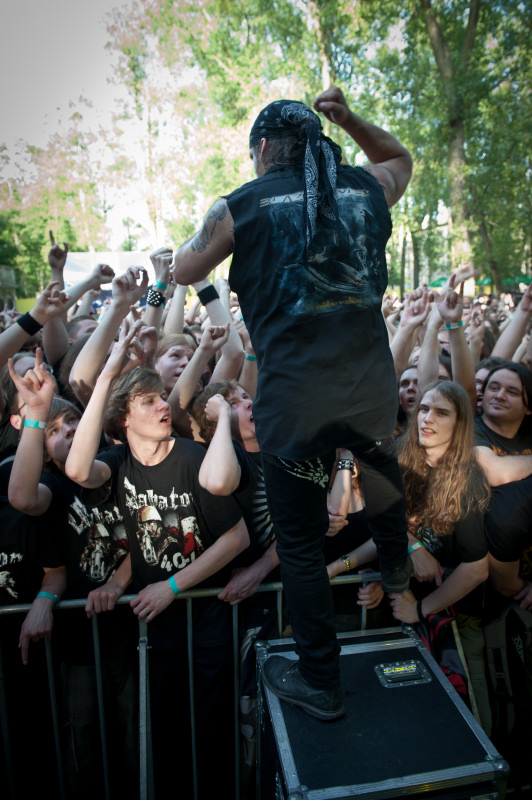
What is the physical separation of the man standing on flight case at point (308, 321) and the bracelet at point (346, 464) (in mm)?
933

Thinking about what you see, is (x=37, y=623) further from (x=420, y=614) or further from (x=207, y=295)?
(x=207, y=295)

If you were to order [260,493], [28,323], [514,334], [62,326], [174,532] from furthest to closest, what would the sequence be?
[514,334] → [62,326] → [28,323] → [260,493] → [174,532]

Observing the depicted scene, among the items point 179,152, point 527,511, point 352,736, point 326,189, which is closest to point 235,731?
point 352,736

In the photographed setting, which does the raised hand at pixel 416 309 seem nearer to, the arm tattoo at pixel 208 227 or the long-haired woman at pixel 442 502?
the long-haired woman at pixel 442 502

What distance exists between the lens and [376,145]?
7.24 ft

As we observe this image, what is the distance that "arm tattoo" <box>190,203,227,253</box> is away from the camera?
74.1 inches

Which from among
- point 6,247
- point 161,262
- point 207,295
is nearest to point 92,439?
point 207,295

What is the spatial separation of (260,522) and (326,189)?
1804 mm

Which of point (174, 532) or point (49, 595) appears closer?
point (49, 595)

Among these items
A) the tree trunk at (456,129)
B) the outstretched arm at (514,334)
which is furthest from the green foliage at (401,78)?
the outstretched arm at (514,334)

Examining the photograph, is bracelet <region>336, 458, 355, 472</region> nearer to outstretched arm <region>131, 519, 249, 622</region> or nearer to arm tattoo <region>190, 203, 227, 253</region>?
outstretched arm <region>131, 519, 249, 622</region>

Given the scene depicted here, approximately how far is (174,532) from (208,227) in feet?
4.84

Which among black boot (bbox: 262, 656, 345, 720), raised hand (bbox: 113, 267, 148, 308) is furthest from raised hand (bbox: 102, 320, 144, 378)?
black boot (bbox: 262, 656, 345, 720)

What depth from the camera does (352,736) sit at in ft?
6.43
